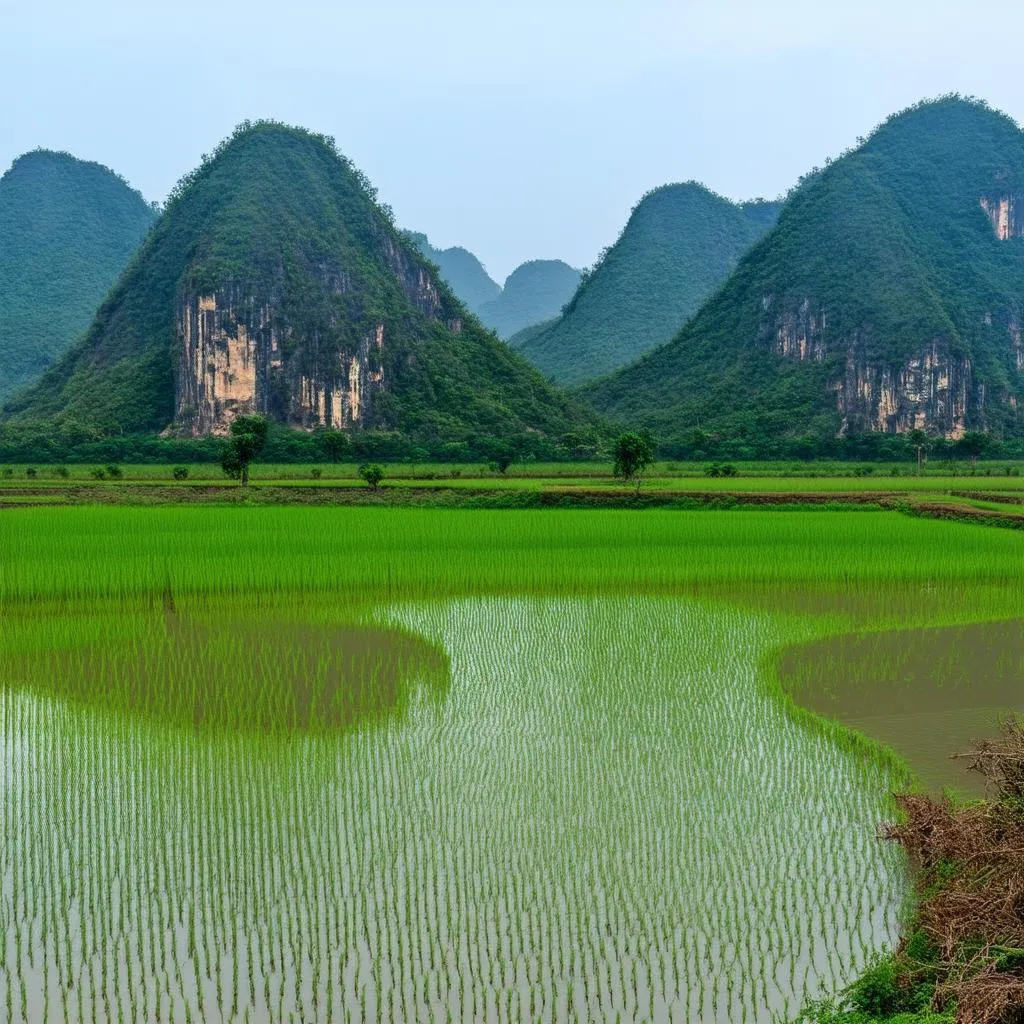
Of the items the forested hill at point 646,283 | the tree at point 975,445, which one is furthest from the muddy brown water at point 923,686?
the forested hill at point 646,283

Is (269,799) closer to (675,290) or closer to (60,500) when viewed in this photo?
(60,500)

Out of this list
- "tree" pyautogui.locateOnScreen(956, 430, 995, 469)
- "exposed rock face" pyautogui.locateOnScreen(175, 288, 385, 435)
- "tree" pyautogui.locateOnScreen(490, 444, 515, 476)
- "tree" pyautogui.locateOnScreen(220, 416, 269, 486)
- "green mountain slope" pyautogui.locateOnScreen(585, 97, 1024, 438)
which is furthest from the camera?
"green mountain slope" pyautogui.locateOnScreen(585, 97, 1024, 438)

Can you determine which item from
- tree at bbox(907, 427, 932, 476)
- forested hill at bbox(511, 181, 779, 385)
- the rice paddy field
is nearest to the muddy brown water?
the rice paddy field

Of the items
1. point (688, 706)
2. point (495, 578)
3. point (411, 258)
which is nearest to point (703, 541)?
point (495, 578)

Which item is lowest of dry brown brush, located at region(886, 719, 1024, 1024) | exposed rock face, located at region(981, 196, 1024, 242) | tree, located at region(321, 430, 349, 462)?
dry brown brush, located at region(886, 719, 1024, 1024)

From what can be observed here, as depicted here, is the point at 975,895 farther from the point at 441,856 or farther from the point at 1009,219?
the point at 1009,219

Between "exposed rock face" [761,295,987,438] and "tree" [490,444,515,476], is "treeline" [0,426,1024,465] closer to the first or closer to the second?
"tree" [490,444,515,476]
